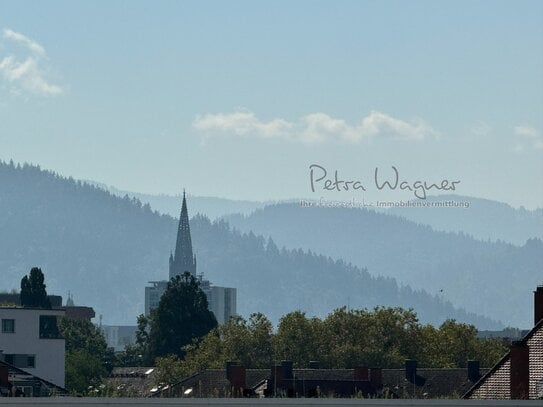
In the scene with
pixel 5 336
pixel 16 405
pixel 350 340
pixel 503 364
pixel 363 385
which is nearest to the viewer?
pixel 16 405

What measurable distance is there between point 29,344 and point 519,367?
98408mm

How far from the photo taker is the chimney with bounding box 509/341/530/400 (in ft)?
257

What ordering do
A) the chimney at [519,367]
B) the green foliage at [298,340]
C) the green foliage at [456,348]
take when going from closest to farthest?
the chimney at [519,367]
the green foliage at [456,348]
the green foliage at [298,340]

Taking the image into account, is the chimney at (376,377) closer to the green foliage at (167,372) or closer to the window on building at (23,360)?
the green foliage at (167,372)

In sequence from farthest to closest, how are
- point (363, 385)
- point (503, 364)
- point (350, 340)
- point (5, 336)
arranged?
point (350, 340) < point (5, 336) < point (363, 385) < point (503, 364)

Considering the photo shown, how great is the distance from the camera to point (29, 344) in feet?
561

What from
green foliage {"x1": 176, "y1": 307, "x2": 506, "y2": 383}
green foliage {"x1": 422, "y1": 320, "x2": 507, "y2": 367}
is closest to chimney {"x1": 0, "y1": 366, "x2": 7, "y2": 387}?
green foliage {"x1": 176, "y1": 307, "x2": 506, "y2": 383}

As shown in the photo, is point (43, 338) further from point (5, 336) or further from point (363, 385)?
point (363, 385)

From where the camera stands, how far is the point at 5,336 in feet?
558

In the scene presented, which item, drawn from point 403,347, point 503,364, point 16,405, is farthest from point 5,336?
point 16,405

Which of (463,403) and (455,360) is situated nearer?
(463,403)

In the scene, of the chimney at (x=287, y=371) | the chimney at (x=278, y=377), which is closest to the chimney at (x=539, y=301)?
the chimney at (x=278, y=377)

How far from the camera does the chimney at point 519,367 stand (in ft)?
257

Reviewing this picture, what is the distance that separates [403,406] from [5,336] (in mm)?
122957
